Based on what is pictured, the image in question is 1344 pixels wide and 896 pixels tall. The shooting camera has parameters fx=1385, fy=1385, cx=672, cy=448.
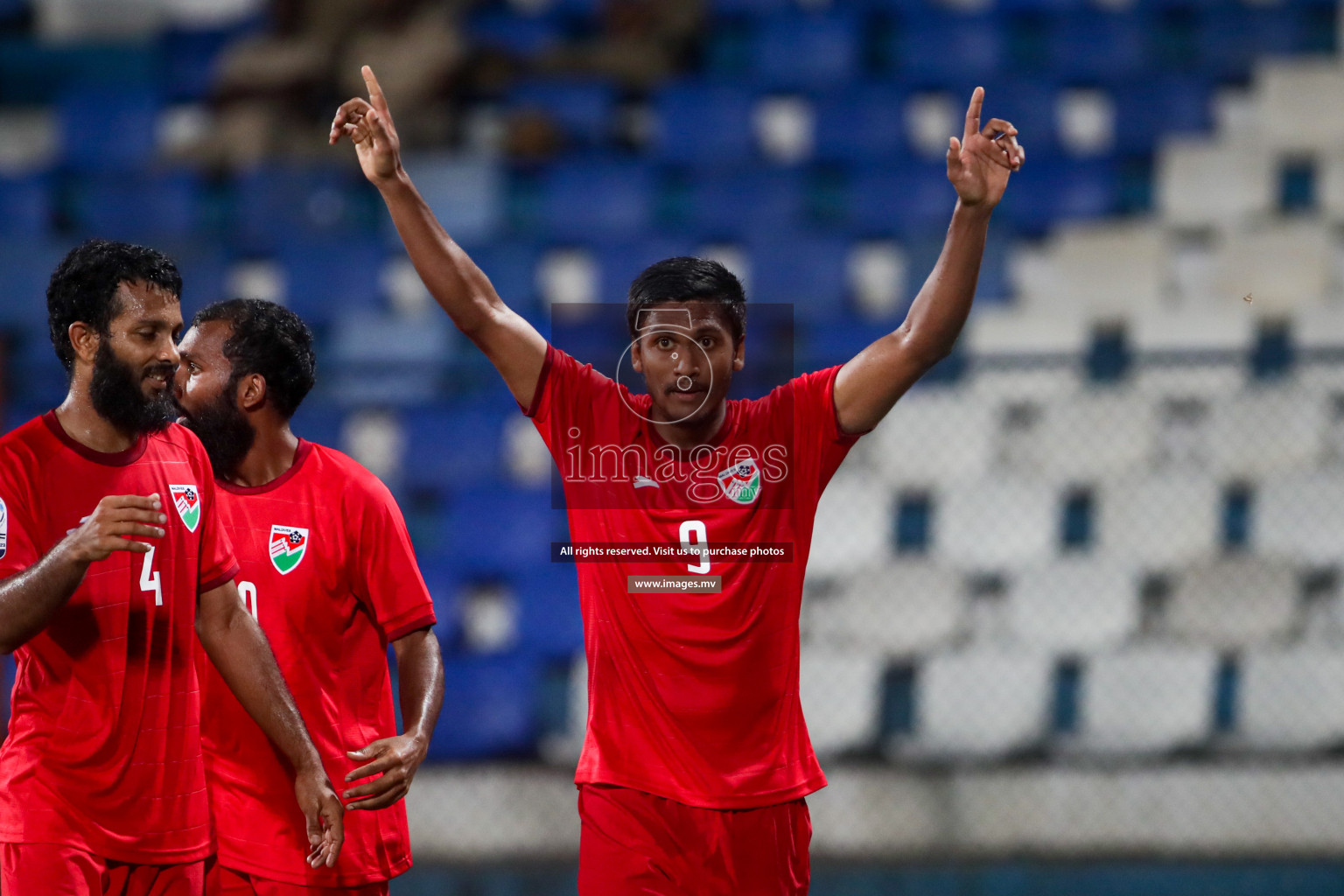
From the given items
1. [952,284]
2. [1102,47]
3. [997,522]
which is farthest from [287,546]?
[1102,47]

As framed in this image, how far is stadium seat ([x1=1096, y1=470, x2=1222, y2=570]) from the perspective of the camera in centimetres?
573

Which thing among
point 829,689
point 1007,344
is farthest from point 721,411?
point 1007,344

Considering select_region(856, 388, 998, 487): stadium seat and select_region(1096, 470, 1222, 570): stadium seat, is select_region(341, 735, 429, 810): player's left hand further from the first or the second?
select_region(1096, 470, 1222, 570): stadium seat

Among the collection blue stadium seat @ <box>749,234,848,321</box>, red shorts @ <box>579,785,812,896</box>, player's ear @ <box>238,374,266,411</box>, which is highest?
blue stadium seat @ <box>749,234,848,321</box>

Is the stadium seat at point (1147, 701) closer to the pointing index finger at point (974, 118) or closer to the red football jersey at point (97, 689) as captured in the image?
the pointing index finger at point (974, 118)

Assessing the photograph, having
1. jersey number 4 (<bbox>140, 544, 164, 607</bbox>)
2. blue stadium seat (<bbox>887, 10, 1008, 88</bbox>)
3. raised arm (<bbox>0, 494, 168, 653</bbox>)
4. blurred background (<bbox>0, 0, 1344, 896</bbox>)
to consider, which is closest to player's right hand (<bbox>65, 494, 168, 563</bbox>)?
raised arm (<bbox>0, 494, 168, 653</bbox>)

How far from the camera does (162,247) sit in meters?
7.15

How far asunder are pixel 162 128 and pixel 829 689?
5.06 m

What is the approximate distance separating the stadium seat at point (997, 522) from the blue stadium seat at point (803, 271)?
1.19m

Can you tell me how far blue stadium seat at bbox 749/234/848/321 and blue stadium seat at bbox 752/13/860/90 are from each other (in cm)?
124

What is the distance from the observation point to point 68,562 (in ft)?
7.18

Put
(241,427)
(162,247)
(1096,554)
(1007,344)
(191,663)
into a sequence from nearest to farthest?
(191,663), (241,427), (1096,554), (1007,344), (162,247)

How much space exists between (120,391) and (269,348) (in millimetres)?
624

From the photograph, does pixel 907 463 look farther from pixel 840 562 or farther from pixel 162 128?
pixel 162 128
